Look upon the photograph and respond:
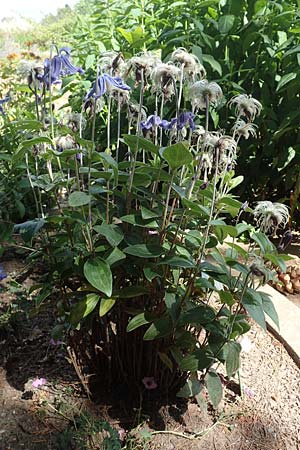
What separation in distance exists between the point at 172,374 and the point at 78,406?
295 millimetres

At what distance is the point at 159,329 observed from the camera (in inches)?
47.9

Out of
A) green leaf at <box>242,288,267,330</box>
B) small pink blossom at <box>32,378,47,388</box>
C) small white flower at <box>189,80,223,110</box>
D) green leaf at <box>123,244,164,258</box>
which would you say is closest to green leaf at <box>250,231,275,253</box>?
green leaf at <box>242,288,267,330</box>

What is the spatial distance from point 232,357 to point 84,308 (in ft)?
1.23

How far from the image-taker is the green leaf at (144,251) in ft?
3.71

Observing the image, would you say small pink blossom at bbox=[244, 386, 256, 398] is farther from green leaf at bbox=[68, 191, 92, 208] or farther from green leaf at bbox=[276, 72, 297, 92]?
green leaf at bbox=[276, 72, 297, 92]

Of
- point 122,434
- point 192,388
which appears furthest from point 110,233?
point 122,434

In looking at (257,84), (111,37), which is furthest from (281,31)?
(111,37)

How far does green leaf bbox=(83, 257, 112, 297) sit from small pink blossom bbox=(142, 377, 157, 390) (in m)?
0.47

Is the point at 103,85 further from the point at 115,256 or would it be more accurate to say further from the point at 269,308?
the point at 269,308

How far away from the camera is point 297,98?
2613mm

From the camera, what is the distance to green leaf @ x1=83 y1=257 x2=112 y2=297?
3.57ft

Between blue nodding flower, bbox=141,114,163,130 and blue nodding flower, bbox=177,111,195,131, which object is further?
blue nodding flower, bbox=141,114,163,130

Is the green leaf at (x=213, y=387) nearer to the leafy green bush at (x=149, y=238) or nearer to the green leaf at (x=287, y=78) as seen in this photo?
the leafy green bush at (x=149, y=238)

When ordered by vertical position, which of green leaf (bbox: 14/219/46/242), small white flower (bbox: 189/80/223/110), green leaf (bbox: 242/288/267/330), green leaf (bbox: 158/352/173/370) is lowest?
green leaf (bbox: 158/352/173/370)
